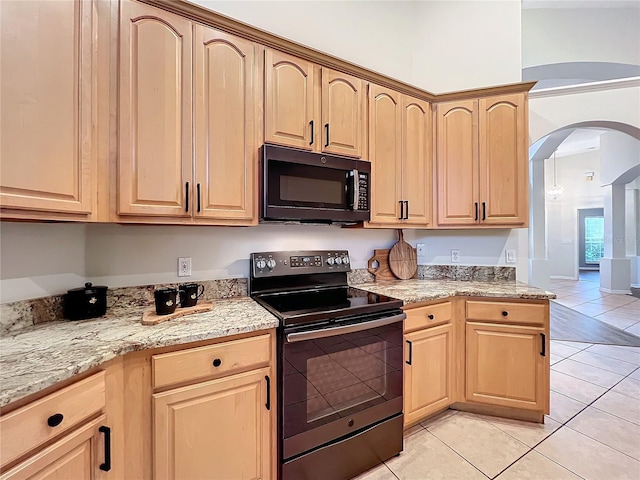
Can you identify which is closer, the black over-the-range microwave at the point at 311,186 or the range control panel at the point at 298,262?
the black over-the-range microwave at the point at 311,186

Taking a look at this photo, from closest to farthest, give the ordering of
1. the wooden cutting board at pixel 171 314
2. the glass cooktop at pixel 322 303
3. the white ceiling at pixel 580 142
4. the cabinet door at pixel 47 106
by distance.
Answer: the cabinet door at pixel 47 106
the wooden cutting board at pixel 171 314
the glass cooktop at pixel 322 303
the white ceiling at pixel 580 142

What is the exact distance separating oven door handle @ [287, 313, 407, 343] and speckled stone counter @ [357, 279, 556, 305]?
182 mm

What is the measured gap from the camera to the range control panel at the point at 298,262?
2.00 meters

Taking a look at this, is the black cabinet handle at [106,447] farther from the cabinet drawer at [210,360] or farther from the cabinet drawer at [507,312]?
the cabinet drawer at [507,312]

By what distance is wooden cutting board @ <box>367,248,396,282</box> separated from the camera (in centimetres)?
259

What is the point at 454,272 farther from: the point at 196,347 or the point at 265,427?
the point at 196,347

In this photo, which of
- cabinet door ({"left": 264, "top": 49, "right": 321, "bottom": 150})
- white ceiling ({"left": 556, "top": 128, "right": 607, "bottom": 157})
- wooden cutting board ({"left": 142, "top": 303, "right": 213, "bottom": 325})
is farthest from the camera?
white ceiling ({"left": 556, "top": 128, "right": 607, "bottom": 157})

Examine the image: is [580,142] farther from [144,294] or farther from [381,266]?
[144,294]

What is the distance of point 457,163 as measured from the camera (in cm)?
245

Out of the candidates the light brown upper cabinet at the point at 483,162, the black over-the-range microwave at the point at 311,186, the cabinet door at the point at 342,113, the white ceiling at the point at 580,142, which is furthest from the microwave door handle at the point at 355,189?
the white ceiling at the point at 580,142

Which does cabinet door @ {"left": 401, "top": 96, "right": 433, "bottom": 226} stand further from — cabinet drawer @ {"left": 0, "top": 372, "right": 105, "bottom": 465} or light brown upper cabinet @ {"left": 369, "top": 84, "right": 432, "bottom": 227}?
cabinet drawer @ {"left": 0, "top": 372, "right": 105, "bottom": 465}

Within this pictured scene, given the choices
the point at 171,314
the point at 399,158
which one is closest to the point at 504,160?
the point at 399,158

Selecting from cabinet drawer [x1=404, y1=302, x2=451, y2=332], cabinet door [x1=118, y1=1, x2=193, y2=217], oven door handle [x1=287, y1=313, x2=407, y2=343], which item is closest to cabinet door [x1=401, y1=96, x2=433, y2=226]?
cabinet drawer [x1=404, y1=302, x2=451, y2=332]

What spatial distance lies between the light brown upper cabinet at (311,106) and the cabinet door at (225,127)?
5.0 inches
